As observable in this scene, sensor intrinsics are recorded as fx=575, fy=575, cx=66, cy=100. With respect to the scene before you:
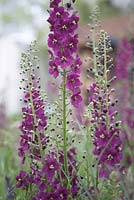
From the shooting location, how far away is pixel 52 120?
156 inches

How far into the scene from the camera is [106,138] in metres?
3.53

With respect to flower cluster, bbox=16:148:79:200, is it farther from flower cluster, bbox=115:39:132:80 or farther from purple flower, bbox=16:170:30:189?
flower cluster, bbox=115:39:132:80

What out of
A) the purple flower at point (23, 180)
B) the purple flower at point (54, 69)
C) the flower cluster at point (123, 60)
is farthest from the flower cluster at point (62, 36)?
the flower cluster at point (123, 60)

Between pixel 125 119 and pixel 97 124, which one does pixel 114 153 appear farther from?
pixel 125 119

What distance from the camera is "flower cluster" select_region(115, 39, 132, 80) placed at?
23.2 ft

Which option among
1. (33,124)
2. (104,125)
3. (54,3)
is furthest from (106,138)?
(54,3)

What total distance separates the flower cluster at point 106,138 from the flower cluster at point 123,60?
3418 mm

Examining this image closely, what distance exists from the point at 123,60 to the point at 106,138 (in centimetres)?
369

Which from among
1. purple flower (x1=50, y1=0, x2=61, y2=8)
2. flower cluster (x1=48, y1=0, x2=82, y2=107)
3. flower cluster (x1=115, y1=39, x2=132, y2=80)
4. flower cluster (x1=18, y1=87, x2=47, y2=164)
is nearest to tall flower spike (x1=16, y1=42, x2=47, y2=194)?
flower cluster (x1=18, y1=87, x2=47, y2=164)

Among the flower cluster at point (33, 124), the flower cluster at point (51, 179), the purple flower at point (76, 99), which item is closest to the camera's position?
the flower cluster at point (51, 179)

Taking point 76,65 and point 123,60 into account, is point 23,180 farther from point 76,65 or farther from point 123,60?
point 123,60

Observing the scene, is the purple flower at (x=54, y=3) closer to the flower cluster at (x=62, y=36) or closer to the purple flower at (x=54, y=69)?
the flower cluster at (x=62, y=36)

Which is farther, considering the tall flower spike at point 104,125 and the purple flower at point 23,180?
the purple flower at point 23,180

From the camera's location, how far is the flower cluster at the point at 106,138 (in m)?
3.52
